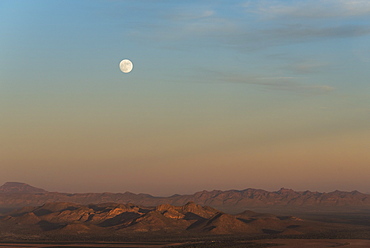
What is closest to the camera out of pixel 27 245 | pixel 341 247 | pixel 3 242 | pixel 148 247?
pixel 341 247

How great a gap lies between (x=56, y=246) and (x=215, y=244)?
157 ft

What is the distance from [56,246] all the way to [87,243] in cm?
1415

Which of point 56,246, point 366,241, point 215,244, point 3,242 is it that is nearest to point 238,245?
point 215,244

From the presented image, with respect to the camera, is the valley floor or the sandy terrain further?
the valley floor

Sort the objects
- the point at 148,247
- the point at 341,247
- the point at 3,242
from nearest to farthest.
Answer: the point at 341,247
the point at 148,247
the point at 3,242

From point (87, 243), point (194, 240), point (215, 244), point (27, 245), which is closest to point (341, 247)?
point (215, 244)

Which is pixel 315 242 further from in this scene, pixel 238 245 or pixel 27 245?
pixel 27 245

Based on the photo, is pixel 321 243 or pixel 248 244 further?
pixel 321 243

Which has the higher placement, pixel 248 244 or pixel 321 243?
pixel 248 244

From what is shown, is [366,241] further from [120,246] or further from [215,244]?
[120,246]

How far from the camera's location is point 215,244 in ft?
570

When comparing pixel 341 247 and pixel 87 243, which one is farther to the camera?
pixel 87 243

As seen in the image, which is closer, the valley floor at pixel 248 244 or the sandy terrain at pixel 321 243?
the sandy terrain at pixel 321 243

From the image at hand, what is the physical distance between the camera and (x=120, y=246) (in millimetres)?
177750
